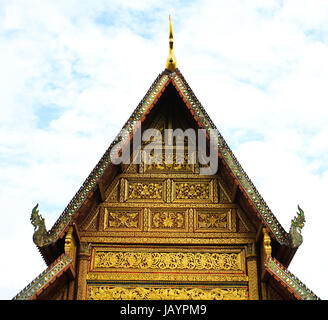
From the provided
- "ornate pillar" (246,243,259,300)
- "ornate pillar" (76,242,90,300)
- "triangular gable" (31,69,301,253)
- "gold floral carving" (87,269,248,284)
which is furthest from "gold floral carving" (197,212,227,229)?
"ornate pillar" (76,242,90,300)

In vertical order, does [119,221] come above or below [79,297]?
above

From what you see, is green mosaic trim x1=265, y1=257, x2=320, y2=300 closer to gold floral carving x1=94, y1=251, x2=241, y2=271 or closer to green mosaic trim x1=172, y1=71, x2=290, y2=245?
green mosaic trim x1=172, y1=71, x2=290, y2=245

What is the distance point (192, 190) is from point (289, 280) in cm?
252

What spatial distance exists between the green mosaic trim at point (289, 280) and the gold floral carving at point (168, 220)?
70.0 inches

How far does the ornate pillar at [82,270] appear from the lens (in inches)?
402

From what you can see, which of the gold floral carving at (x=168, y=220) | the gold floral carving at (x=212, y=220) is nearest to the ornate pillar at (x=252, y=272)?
the gold floral carving at (x=212, y=220)

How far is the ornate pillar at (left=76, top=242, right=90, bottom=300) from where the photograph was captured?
33.5 ft

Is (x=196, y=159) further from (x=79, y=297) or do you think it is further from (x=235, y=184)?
(x=79, y=297)

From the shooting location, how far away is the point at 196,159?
37.8 feet

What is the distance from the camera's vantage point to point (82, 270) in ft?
34.0

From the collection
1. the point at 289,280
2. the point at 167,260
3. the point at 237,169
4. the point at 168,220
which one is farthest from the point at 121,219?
the point at 289,280

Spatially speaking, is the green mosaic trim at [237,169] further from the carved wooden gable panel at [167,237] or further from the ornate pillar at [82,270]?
the ornate pillar at [82,270]
